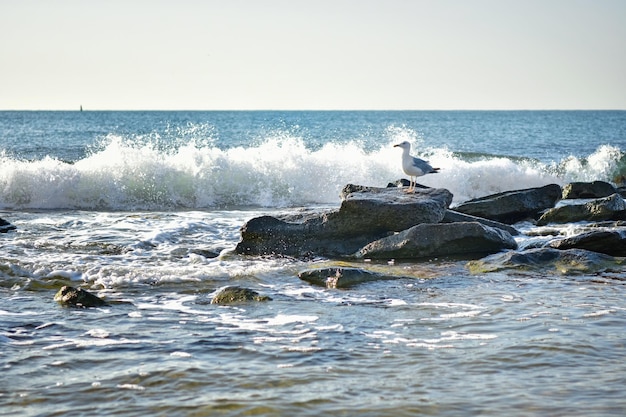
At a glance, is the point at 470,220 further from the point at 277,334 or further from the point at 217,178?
the point at 217,178

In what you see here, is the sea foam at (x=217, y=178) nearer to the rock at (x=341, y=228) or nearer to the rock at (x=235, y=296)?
the rock at (x=341, y=228)

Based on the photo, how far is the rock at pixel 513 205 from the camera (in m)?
12.9

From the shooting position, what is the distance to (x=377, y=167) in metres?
21.6

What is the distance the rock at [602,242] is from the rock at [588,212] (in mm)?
2884

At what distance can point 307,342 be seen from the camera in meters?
6.22

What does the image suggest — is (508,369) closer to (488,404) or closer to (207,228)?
(488,404)

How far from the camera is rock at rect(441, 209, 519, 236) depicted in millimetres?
11531

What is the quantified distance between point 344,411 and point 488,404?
85 centimetres

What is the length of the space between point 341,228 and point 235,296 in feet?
11.1

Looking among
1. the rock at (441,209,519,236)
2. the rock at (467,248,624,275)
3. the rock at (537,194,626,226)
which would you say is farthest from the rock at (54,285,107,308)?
the rock at (537,194,626,226)

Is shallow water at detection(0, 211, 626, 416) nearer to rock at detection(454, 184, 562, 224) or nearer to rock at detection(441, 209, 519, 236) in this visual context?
rock at detection(441, 209, 519, 236)

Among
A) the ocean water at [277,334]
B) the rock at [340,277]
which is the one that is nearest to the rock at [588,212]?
the ocean water at [277,334]

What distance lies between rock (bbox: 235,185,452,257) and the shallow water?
2.68 feet

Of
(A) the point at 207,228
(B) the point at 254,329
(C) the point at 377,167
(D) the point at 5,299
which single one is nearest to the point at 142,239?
(A) the point at 207,228
